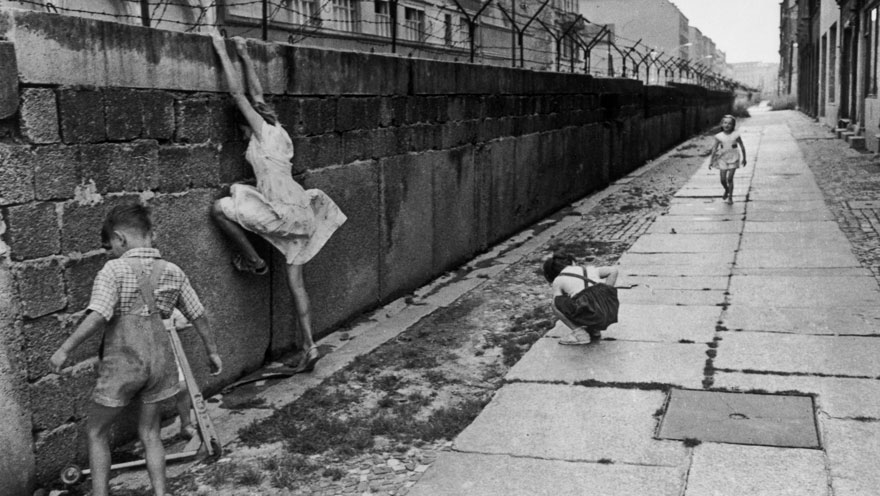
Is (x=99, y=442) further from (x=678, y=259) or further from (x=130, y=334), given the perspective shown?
(x=678, y=259)

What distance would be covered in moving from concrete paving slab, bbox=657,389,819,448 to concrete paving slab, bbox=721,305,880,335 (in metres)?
1.49

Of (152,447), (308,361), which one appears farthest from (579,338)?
(152,447)

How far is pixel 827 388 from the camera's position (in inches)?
207

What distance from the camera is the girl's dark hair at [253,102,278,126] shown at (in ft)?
19.2

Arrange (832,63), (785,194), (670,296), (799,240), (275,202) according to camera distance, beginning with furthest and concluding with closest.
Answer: (832,63) → (785,194) → (799,240) → (670,296) → (275,202)

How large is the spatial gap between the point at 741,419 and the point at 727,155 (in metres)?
9.03

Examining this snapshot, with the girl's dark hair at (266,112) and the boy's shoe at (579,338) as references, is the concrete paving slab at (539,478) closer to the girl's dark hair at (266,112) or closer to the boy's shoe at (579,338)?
the boy's shoe at (579,338)

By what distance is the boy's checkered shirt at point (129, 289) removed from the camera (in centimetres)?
380

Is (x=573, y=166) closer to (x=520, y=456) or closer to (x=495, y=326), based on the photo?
(x=495, y=326)

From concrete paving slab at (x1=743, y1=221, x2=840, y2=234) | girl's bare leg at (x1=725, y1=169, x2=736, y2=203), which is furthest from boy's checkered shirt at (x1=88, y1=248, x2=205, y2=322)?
girl's bare leg at (x1=725, y1=169, x2=736, y2=203)

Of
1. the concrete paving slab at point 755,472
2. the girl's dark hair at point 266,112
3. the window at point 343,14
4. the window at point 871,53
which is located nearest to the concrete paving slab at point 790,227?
the girl's dark hair at point 266,112

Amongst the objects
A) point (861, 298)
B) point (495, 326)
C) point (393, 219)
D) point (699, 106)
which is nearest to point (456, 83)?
point (393, 219)

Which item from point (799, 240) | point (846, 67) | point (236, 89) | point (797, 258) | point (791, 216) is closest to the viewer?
point (236, 89)

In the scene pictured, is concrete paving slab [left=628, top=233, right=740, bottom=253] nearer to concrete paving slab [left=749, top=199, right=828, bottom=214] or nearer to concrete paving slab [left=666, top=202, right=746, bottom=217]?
concrete paving slab [left=666, top=202, right=746, bottom=217]
